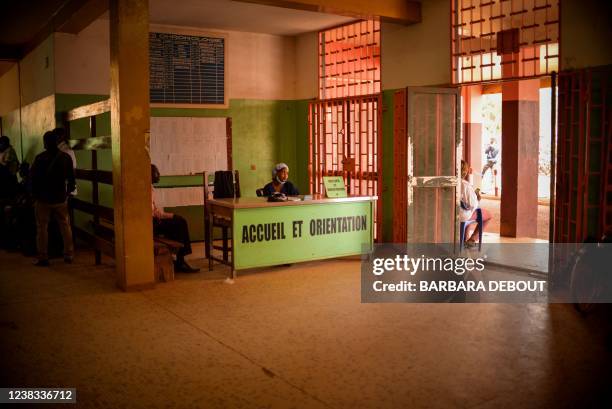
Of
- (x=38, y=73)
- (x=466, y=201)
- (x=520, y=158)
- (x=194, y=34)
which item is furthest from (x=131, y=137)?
(x=520, y=158)

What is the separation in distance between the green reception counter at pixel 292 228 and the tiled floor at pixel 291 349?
473 mm

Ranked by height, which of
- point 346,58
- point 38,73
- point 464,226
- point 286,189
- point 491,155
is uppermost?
point 346,58

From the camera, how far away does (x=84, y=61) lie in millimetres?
8695

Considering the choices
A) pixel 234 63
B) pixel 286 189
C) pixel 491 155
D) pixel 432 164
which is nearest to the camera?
pixel 432 164

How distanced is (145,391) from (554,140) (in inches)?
186

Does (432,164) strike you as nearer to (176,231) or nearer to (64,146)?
(176,231)

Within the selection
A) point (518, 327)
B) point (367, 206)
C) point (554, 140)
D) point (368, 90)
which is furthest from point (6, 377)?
point (368, 90)

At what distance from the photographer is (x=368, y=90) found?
9289 mm

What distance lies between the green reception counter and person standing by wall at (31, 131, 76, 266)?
5.94 feet

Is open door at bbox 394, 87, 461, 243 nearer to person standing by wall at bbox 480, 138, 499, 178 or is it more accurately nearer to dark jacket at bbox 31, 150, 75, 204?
dark jacket at bbox 31, 150, 75, 204

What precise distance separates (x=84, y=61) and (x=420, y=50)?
473cm

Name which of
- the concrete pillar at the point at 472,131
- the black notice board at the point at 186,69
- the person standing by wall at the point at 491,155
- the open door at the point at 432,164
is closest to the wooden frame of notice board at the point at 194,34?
the black notice board at the point at 186,69

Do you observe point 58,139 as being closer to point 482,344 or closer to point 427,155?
point 427,155

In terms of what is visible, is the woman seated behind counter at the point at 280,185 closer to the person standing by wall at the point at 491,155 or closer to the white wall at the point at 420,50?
the white wall at the point at 420,50
